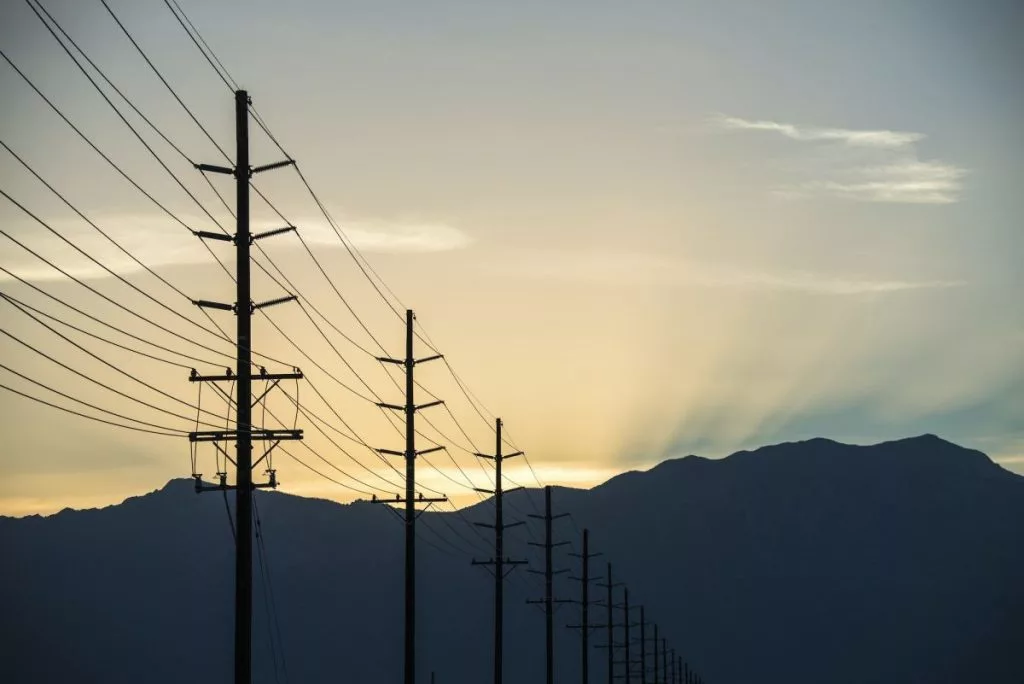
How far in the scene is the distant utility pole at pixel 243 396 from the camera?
101 ft

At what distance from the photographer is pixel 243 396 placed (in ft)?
106

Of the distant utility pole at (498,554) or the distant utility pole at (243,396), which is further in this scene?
the distant utility pole at (498,554)

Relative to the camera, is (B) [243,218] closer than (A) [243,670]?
No

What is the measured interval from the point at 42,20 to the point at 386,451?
95.1ft

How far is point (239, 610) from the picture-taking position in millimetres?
30734

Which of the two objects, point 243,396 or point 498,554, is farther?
point 498,554

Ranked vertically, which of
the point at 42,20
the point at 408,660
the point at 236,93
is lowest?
the point at 408,660

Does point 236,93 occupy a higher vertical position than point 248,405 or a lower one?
higher

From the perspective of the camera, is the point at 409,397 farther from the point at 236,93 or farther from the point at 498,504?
the point at 236,93

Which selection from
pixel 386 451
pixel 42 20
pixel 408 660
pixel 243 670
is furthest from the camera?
pixel 386 451

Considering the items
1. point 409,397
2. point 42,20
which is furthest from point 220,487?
point 409,397

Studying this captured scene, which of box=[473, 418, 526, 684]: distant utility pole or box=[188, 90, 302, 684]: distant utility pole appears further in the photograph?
box=[473, 418, 526, 684]: distant utility pole

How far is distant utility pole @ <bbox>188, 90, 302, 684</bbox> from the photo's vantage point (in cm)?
3073

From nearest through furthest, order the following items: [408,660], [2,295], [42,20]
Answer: [42,20]
[2,295]
[408,660]
